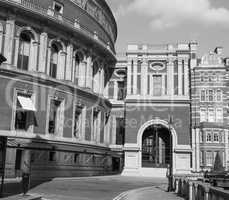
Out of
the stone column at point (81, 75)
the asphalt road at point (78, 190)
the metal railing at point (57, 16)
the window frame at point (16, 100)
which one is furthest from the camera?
the stone column at point (81, 75)

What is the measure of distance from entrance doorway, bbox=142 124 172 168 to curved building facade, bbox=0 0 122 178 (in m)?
6.19

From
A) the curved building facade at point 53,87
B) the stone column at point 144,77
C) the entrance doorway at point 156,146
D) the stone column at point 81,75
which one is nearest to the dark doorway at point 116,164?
the curved building facade at point 53,87

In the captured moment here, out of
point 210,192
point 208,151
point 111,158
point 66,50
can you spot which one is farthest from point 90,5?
point 210,192

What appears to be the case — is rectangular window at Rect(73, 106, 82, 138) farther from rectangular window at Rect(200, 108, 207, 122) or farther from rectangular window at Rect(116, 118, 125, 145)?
rectangular window at Rect(200, 108, 207, 122)

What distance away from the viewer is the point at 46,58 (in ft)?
113

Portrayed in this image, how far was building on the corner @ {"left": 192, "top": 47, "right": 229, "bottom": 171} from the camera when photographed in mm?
50491

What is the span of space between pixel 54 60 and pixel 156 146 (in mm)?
19741

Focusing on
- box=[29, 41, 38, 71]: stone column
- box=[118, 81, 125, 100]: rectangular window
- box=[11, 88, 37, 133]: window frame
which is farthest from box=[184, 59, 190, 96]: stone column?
box=[11, 88, 37, 133]: window frame

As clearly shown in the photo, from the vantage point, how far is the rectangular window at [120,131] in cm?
4836

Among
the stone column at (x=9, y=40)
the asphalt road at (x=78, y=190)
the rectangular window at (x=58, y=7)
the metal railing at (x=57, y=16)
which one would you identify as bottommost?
the asphalt road at (x=78, y=190)

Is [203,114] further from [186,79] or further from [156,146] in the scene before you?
[156,146]

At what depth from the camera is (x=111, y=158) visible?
45.8 meters

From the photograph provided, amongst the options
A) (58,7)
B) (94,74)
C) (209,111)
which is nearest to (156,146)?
(209,111)

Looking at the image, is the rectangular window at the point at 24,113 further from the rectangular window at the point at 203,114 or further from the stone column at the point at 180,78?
the rectangular window at the point at 203,114
